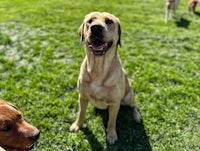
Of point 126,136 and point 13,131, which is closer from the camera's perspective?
point 13,131

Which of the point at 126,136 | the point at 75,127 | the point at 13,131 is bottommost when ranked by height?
the point at 126,136

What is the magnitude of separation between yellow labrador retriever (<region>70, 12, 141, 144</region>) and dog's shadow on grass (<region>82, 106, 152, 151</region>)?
1.16ft

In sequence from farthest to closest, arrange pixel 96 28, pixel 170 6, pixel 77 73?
1. pixel 170 6
2. pixel 77 73
3. pixel 96 28

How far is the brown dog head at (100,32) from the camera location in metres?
3.58

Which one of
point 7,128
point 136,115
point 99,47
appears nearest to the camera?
point 7,128

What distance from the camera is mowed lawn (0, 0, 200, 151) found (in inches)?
174

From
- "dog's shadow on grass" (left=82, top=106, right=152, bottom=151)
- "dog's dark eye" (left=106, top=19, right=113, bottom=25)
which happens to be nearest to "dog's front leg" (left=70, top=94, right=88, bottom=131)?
"dog's shadow on grass" (left=82, top=106, right=152, bottom=151)

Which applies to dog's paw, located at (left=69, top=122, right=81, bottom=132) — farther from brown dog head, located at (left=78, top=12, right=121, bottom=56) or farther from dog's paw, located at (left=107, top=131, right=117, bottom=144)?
brown dog head, located at (left=78, top=12, right=121, bottom=56)

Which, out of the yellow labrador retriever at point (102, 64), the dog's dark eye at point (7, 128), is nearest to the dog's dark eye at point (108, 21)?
the yellow labrador retriever at point (102, 64)

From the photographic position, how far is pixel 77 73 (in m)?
5.82

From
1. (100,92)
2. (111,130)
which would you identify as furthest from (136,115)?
(100,92)

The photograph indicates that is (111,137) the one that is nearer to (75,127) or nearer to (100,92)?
(75,127)

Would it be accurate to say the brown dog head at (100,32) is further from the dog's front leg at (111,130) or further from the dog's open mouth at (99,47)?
the dog's front leg at (111,130)

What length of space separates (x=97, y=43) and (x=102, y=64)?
0.33 meters
